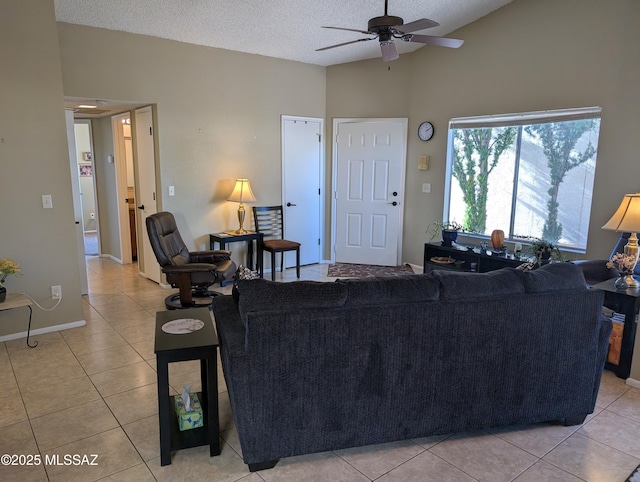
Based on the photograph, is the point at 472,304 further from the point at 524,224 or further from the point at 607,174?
the point at 524,224

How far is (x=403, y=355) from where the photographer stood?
220cm

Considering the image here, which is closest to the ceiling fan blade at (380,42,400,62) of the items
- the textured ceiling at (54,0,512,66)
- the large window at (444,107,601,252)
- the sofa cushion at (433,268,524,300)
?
the textured ceiling at (54,0,512,66)

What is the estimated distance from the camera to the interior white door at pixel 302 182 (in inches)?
241

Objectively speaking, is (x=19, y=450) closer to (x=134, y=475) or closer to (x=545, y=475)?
(x=134, y=475)

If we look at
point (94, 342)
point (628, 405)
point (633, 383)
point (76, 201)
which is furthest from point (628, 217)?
point (76, 201)

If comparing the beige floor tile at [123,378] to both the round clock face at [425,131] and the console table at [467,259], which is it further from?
the round clock face at [425,131]

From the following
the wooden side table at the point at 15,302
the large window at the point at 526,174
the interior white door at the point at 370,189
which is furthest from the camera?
the interior white door at the point at 370,189

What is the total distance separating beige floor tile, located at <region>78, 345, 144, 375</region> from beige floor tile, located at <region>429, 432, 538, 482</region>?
2.33 m

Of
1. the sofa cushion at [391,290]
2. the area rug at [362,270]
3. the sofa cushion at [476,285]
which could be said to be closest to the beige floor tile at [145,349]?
the sofa cushion at [391,290]

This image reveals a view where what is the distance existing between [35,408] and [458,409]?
8.30 feet

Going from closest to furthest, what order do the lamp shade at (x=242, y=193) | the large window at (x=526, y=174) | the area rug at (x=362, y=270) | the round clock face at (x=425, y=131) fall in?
the large window at (x=526, y=174), the lamp shade at (x=242, y=193), the round clock face at (x=425, y=131), the area rug at (x=362, y=270)

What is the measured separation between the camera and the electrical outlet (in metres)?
3.89

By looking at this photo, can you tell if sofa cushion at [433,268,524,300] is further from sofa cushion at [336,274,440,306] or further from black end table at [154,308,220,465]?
black end table at [154,308,220,465]

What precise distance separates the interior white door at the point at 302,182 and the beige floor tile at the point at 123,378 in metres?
3.25
